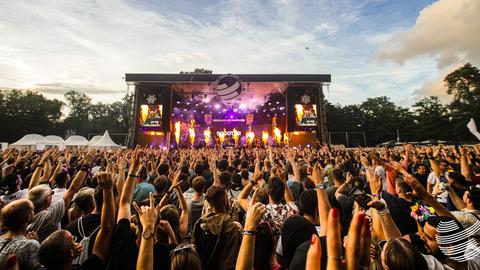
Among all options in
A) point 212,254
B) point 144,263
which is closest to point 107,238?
point 144,263

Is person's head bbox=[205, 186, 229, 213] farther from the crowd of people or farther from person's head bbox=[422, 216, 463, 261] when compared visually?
person's head bbox=[422, 216, 463, 261]

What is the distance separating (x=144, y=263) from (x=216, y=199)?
915 millimetres

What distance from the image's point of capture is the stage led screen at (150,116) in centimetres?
2031

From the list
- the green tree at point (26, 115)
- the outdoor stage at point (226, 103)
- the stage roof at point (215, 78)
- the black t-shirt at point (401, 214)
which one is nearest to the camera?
the black t-shirt at point (401, 214)

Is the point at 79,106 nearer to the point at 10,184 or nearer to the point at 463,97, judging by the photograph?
the point at 10,184

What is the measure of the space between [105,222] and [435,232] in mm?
2591

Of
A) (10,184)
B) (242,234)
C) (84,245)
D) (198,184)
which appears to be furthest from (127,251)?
(10,184)

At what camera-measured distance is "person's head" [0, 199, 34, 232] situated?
192cm

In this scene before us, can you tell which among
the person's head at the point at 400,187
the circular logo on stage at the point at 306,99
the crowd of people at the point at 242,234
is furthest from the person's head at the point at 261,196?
the circular logo on stage at the point at 306,99

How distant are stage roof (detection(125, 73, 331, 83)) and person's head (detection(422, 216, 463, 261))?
63.9ft

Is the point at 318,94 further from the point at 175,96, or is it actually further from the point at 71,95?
the point at 71,95

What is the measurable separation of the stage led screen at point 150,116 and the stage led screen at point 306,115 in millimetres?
12461

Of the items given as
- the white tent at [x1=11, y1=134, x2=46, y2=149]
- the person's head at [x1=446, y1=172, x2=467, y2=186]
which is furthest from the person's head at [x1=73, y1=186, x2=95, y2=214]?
the white tent at [x1=11, y1=134, x2=46, y2=149]

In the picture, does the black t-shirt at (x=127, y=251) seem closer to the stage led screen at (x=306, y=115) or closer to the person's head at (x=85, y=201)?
the person's head at (x=85, y=201)
